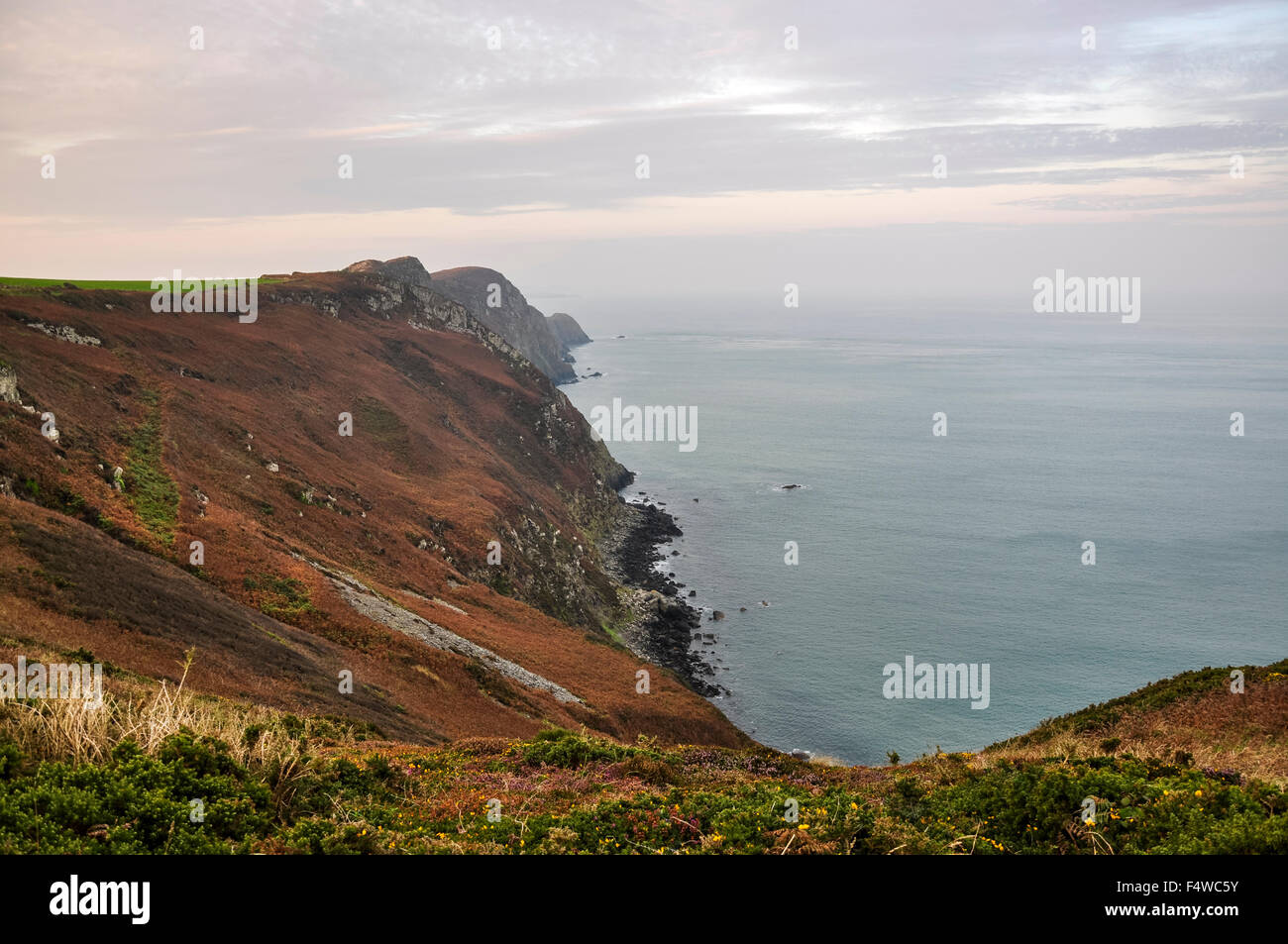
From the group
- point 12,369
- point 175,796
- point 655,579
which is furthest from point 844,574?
point 175,796

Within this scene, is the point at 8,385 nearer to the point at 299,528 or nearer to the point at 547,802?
the point at 299,528

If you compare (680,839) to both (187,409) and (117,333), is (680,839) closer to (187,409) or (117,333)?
(187,409)

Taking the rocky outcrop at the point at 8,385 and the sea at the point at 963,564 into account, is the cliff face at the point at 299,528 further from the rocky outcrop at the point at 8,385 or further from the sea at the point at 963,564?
the sea at the point at 963,564
